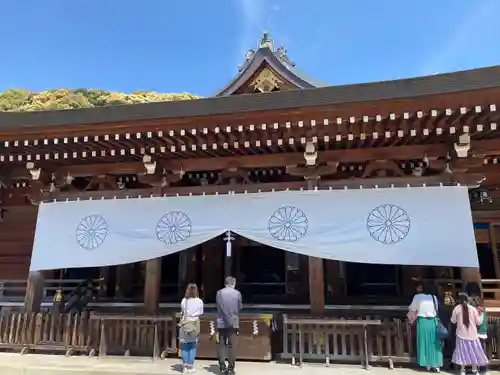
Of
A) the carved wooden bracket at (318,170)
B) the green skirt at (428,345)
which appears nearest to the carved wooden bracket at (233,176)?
the carved wooden bracket at (318,170)

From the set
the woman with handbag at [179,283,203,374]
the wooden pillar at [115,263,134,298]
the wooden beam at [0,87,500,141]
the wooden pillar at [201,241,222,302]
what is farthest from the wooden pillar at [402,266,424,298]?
the wooden pillar at [115,263,134,298]

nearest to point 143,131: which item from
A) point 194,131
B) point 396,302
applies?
point 194,131

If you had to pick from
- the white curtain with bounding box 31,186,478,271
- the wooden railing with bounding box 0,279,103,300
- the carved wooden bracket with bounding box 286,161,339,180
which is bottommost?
the wooden railing with bounding box 0,279,103,300

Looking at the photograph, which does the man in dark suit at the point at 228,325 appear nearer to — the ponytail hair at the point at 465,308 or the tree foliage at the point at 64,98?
the ponytail hair at the point at 465,308

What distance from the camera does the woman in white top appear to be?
17.6ft

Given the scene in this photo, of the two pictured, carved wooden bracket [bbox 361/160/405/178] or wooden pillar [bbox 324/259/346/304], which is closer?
carved wooden bracket [bbox 361/160/405/178]

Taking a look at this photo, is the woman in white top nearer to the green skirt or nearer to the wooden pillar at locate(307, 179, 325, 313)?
the green skirt

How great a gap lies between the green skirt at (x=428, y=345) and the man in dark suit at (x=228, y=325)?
2543 millimetres

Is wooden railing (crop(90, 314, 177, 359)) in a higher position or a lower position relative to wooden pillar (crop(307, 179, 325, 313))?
lower

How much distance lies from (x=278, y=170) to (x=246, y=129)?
1879mm

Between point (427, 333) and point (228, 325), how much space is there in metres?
2.73

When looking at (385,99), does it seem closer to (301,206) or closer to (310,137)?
(310,137)

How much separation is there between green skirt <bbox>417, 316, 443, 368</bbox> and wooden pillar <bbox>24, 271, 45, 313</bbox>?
6499mm

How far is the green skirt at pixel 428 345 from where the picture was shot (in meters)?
5.36
